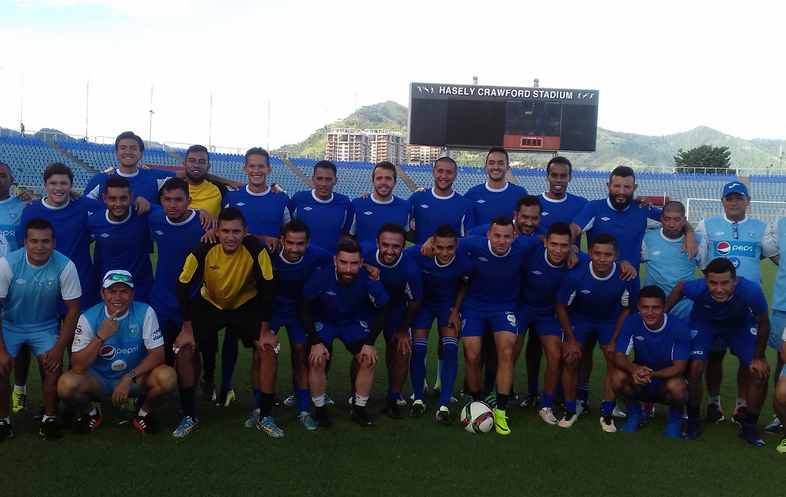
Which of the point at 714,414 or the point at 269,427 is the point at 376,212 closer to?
the point at 269,427

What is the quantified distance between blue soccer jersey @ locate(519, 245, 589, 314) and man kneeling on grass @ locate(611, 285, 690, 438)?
0.62 meters

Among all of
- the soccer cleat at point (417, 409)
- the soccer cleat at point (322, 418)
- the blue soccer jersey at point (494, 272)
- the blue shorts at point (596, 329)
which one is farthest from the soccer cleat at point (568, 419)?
the soccer cleat at point (322, 418)

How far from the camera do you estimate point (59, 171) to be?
5090 mm

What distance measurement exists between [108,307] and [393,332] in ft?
7.00

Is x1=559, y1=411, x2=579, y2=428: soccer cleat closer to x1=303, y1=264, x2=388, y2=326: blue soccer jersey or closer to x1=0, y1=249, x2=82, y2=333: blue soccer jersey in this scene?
x1=303, y1=264, x2=388, y2=326: blue soccer jersey

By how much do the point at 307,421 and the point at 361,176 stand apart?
102ft

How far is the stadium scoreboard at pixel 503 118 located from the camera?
19.5m

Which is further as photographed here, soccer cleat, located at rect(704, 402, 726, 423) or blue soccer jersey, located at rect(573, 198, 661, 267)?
blue soccer jersey, located at rect(573, 198, 661, 267)

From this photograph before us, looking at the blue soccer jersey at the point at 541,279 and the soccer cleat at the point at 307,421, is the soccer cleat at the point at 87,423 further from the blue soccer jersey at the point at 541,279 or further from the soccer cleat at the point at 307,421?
the blue soccer jersey at the point at 541,279

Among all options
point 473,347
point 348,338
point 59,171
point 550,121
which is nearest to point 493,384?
point 473,347

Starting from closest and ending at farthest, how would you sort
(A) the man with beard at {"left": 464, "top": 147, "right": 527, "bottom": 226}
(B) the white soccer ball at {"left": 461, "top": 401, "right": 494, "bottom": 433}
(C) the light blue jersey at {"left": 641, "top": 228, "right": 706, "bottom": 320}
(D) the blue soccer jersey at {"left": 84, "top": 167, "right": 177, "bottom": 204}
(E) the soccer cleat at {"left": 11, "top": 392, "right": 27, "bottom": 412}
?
(B) the white soccer ball at {"left": 461, "top": 401, "right": 494, "bottom": 433}
(E) the soccer cleat at {"left": 11, "top": 392, "right": 27, "bottom": 412}
(C) the light blue jersey at {"left": 641, "top": 228, "right": 706, "bottom": 320}
(D) the blue soccer jersey at {"left": 84, "top": 167, "right": 177, "bottom": 204}
(A) the man with beard at {"left": 464, "top": 147, "right": 527, "bottom": 226}

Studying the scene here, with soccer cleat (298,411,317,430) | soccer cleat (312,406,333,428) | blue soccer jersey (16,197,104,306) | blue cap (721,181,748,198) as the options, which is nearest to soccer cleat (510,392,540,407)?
soccer cleat (312,406,333,428)

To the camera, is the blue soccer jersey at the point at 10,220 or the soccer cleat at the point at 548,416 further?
the blue soccer jersey at the point at 10,220

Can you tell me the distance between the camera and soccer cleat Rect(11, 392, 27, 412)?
5.04 metres
